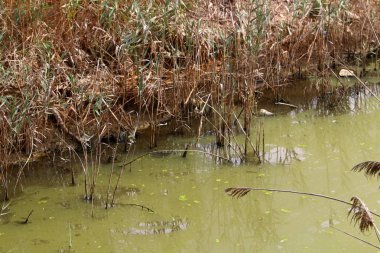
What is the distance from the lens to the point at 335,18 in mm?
5527

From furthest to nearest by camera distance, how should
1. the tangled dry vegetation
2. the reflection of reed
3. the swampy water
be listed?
the tangled dry vegetation, the reflection of reed, the swampy water

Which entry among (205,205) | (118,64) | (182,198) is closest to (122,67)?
(118,64)

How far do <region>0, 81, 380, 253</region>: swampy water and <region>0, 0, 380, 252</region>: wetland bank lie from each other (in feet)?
0.04

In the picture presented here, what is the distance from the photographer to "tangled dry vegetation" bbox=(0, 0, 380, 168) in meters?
3.96

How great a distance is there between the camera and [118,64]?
4.46 metres

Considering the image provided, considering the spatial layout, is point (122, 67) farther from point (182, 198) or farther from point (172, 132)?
point (182, 198)

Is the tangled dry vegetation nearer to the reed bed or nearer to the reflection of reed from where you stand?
the reed bed

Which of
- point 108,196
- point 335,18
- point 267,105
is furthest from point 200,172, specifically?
point 335,18

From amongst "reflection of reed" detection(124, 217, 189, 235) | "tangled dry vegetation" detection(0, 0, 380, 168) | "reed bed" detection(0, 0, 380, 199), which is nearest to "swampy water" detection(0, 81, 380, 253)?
"reflection of reed" detection(124, 217, 189, 235)

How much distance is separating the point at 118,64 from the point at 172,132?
0.73m

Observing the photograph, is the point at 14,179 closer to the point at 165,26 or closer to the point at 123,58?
the point at 123,58

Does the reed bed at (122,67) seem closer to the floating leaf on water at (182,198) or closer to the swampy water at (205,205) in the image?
the swampy water at (205,205)

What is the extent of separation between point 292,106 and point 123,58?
1684mm

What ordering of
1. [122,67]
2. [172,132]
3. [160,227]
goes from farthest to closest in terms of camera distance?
1. [172,132]
2. [122,67]
3. [160,227]
